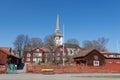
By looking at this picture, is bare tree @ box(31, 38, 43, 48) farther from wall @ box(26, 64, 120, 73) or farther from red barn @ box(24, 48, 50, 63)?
wall @ box(26, 64, 120, 73)

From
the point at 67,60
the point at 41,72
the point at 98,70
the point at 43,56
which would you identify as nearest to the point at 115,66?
the point at 98,70

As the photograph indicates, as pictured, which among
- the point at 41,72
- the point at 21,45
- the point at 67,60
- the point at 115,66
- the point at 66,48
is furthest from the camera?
the point at 66,48

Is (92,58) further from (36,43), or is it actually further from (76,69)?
(36,43)

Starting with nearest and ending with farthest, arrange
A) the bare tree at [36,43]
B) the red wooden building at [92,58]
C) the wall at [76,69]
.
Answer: the wall at [76,69] → the red wooden building at [92,58] → the bare tree at [36,43]

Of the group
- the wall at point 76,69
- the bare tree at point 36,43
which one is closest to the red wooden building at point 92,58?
the wall at point 76,69

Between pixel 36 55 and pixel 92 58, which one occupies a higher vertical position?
pixel 36 55

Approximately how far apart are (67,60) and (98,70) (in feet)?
173

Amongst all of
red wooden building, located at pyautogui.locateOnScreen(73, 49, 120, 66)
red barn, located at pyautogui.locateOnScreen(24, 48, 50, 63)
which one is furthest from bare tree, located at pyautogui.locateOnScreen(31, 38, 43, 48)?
red wooden building, located at pyautogui.locateOnScreen(73, 49, 120, 66)

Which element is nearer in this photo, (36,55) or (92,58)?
(92,58)

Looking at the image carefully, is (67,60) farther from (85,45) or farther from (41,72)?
(41,72)

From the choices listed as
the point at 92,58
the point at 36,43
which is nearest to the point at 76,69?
the point at 92,58

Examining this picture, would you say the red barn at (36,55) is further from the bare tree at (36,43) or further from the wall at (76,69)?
the wall at (76,69)


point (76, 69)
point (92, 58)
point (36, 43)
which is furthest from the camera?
point (36, 43)

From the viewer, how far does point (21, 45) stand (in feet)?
428
